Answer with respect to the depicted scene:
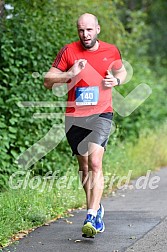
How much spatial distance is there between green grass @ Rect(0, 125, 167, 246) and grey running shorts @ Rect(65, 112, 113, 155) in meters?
0.93

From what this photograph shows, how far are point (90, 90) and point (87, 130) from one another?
0.42 m

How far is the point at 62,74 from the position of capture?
6488mm

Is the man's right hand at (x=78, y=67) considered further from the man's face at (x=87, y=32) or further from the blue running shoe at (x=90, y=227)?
the blue running shoe at (x=90, y=227)

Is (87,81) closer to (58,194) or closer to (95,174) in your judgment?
(95,174)

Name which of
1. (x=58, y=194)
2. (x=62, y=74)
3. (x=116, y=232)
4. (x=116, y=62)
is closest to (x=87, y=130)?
(x=62, y=74)

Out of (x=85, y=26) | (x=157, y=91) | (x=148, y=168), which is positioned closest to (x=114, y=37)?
(x=148, y=168)

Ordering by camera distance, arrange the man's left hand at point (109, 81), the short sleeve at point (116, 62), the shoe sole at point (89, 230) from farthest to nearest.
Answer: the short sleeve at point (116, 62) → the man's left hand at point (109, 81) → the shoe sole at point (89, 230)

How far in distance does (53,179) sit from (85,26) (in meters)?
3.07

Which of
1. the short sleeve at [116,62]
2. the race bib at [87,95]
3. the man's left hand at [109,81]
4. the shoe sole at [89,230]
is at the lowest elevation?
the shoe sole at [89,230]

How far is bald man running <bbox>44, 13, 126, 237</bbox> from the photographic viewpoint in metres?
6.49

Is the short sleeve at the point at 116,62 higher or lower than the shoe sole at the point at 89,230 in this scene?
higher

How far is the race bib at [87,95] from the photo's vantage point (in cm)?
647

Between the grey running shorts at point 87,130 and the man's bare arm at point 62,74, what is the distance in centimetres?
38

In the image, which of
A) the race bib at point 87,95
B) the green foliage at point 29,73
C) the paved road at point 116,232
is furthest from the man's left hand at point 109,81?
the green foliage at point 29,73
